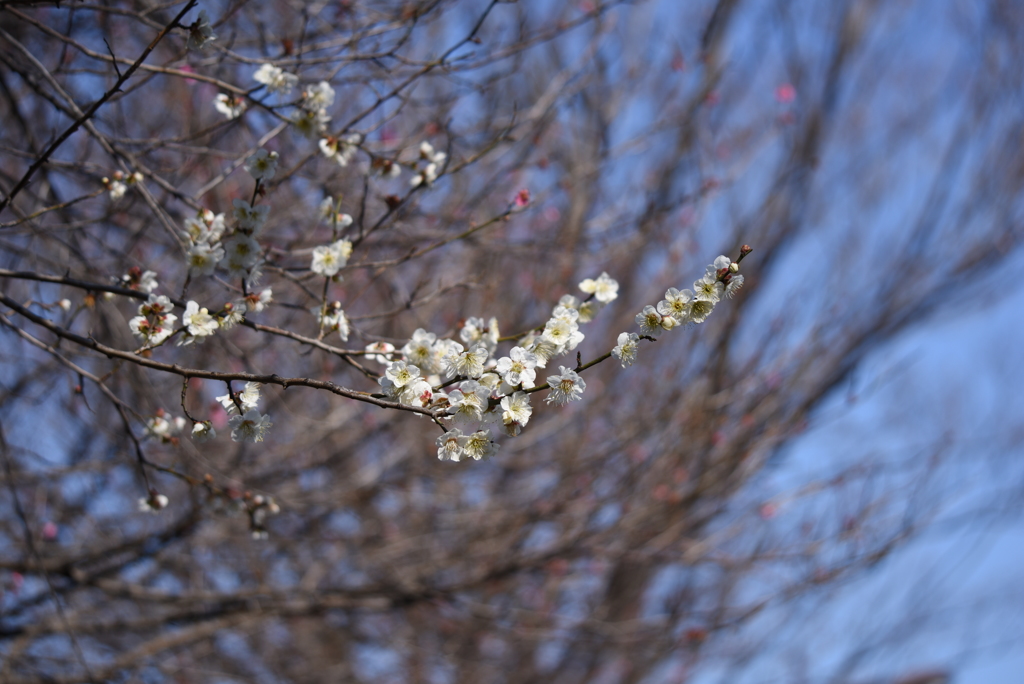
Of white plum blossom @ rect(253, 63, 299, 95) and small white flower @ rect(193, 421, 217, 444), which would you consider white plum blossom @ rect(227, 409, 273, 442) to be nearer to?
small white flower @ rect(193, 421, 217, 444)

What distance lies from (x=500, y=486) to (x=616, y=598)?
1.75 metres

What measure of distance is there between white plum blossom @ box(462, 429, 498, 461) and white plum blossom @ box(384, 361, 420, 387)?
0.66ft

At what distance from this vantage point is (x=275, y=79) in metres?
2.54

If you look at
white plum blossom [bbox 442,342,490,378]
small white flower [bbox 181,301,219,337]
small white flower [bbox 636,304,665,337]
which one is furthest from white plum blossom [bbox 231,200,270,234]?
small white flower [bbox 636,304,665,337]

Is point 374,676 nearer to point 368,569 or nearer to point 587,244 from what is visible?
point 368,569

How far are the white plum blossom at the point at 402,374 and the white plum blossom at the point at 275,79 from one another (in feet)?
3.97

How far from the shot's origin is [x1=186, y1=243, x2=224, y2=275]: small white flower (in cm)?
222

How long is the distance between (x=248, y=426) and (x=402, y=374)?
0.49 metres

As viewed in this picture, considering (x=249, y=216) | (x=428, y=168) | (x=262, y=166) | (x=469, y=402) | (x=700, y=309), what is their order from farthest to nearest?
(x=428, y=168) < (x=262, y=166) < (x=249, y=216) < (x=700, y=309) < (x=469, y=402)

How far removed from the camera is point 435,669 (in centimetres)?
590

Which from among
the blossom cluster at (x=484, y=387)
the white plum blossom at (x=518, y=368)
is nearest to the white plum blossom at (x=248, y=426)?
the blossom cluster at (x=484, y=387)

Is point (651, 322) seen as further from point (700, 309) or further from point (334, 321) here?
point (334, 321)

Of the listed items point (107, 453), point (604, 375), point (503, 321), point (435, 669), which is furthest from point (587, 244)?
point (435, 669)

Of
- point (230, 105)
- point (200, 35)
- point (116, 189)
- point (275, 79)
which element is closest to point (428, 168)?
point (275, 79)
